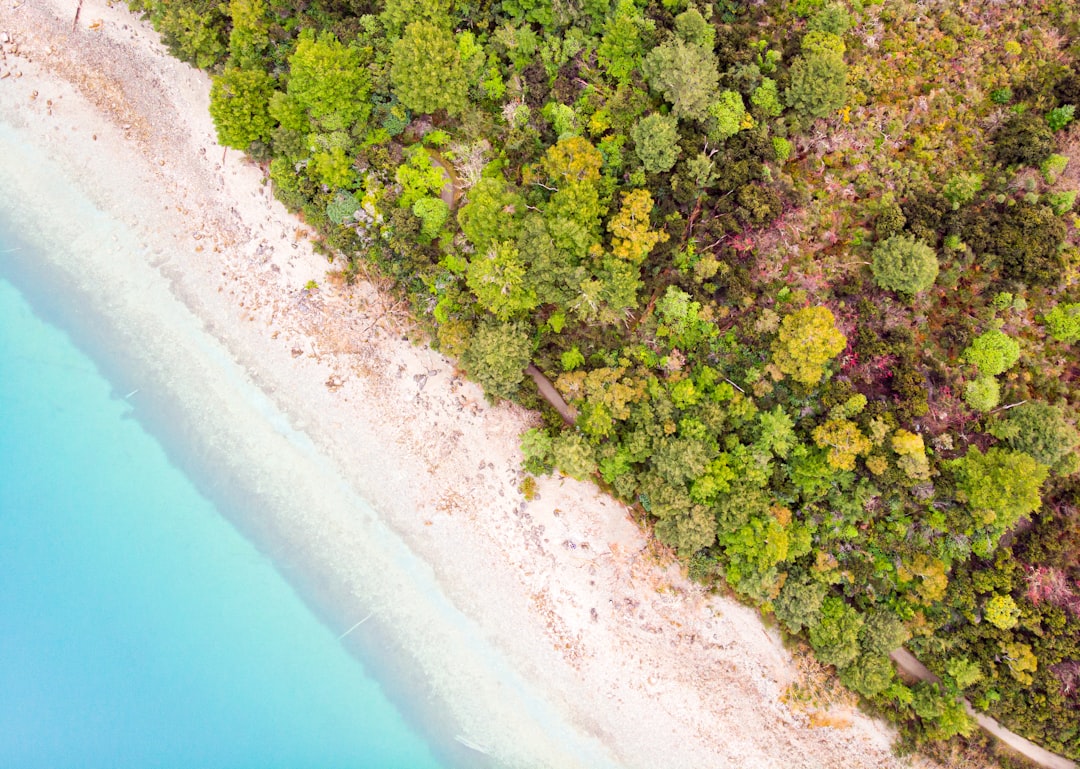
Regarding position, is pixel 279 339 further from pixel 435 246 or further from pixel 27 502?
pixel 27 502

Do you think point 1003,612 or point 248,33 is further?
point 248,33

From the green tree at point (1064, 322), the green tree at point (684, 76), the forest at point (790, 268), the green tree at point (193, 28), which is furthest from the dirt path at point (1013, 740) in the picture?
the green tree at point (193, 28)

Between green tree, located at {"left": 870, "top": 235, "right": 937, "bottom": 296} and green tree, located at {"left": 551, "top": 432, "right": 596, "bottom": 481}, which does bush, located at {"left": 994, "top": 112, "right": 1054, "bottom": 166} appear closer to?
green tree, located at {"left": 870, "top": 235, "right": 937, "bottom": 296}

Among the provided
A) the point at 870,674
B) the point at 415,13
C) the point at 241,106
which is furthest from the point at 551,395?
the point at 241,106

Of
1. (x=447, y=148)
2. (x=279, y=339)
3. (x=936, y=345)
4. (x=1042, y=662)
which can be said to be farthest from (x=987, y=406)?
(x=279, y=339)

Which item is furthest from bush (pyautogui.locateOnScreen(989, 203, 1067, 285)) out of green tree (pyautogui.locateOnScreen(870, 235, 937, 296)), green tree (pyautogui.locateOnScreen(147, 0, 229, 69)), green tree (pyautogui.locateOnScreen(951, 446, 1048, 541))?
green tree (pyautogui.locateOnScreen(147, 0, 229, 69))

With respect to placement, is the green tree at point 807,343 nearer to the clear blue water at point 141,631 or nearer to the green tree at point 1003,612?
the green tree at point 1003,612

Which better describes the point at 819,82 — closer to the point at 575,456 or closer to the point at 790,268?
the point at 790,268
